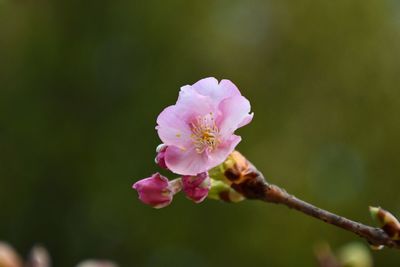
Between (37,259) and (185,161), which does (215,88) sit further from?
(37,259)

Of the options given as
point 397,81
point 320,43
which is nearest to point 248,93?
point 320,43

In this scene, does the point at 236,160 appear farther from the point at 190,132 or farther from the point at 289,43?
the point at 289,43

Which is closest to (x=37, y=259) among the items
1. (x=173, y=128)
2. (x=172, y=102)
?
(x=173, y=128)

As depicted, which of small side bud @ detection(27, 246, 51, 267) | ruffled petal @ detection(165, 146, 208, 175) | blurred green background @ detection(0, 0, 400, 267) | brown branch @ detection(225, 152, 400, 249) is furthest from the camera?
blurred green background @ detection(0, 0, 400, 267)

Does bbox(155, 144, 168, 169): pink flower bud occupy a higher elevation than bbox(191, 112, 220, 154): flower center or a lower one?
lower

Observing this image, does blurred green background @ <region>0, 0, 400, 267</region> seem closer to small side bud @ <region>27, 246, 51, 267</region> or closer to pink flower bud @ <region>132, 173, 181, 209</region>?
small side bud @ <region>27, 246, 51, 267</region>

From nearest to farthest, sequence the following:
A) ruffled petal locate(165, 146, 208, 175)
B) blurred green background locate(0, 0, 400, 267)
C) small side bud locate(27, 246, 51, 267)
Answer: ruffled petal locate(165, 146, 208, 175) → small side bud locate(27, 246, 51, 267) → blurred green background locate(0, 0, 400, 267)

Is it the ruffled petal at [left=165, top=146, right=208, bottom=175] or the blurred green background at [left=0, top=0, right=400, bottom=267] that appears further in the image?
the blurred green background at [left=0, top=0, right=400, bottom=267]

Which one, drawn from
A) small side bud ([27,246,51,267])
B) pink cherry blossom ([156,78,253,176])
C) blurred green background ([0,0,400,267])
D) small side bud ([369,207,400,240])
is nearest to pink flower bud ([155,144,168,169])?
pink cherry blossom ([156,78,253,176])
